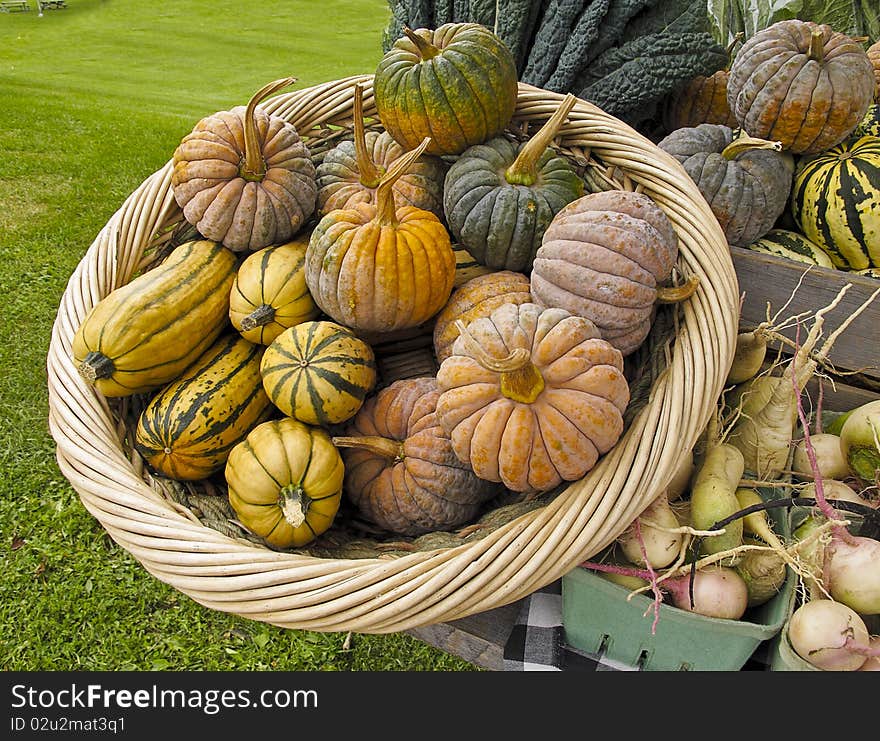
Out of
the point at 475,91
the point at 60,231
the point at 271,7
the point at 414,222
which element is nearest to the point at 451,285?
the point at 414,222

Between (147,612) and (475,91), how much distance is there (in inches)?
71.5

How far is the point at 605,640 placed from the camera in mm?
1437

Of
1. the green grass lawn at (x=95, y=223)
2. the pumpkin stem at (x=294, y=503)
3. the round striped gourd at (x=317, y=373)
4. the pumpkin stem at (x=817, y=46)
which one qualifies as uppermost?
the pumpkin stem at (x=817, y=46)

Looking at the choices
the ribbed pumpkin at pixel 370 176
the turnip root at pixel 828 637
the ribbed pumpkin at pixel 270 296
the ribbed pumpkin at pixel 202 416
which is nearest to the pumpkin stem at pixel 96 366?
the ribbed pumpkin at pixel 202 416

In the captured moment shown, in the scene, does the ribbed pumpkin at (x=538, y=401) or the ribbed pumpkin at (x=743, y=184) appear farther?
the ribbed pumpkin at (x=743, y=184)

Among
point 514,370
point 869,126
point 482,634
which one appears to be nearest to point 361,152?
point 514,370

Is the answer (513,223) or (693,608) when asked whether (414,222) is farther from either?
(693,608)

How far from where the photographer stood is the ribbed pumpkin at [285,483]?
1480 mm

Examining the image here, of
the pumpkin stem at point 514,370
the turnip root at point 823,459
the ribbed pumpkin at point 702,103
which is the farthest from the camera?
the ribbed pumpkin at point 702,103

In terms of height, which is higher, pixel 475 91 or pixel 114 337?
pixel 475 91

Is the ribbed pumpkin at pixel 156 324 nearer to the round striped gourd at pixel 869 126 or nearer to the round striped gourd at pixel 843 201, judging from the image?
the round striped gourd at pixel 843 201

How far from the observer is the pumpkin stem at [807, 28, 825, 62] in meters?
1.90

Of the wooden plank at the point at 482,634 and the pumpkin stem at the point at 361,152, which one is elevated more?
the pumpkin stem at the point at 361,152

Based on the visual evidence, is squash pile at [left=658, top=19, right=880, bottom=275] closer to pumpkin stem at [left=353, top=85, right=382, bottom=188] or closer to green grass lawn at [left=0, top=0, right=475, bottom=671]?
pumpkin stem at [left=353, top=85, right=382, bottom=188]
